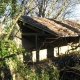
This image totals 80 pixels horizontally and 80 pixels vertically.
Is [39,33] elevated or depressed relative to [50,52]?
elevated

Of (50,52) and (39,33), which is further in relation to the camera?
(50,52)

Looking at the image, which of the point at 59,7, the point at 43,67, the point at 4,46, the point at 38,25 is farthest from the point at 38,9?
the point at 4,46

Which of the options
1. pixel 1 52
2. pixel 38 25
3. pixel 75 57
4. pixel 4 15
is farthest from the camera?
pixel 38 25

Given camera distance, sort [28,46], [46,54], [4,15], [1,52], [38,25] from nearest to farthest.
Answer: [1,52] < [4,15] < [38,25] < [28,46] < [46,54]

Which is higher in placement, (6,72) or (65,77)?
(6,72)

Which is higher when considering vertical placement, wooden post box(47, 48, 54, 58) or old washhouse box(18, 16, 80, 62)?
old washhouse box(18, 16, 80, 62)

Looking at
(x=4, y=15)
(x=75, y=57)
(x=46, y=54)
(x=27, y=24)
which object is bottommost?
(x=46, y=54)

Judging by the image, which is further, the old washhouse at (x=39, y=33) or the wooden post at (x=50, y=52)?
the wooden post at (x=50, y=52)

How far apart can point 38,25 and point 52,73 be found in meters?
4.14

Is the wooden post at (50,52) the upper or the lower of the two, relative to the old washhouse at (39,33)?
lower

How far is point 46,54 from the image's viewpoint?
17.0 metres

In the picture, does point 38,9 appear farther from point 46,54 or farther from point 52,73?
point 52,73

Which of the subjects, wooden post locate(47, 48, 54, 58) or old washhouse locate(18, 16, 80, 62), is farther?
wooden post locate(47, 48, 54, 58)

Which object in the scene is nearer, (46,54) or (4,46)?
(4,46)
